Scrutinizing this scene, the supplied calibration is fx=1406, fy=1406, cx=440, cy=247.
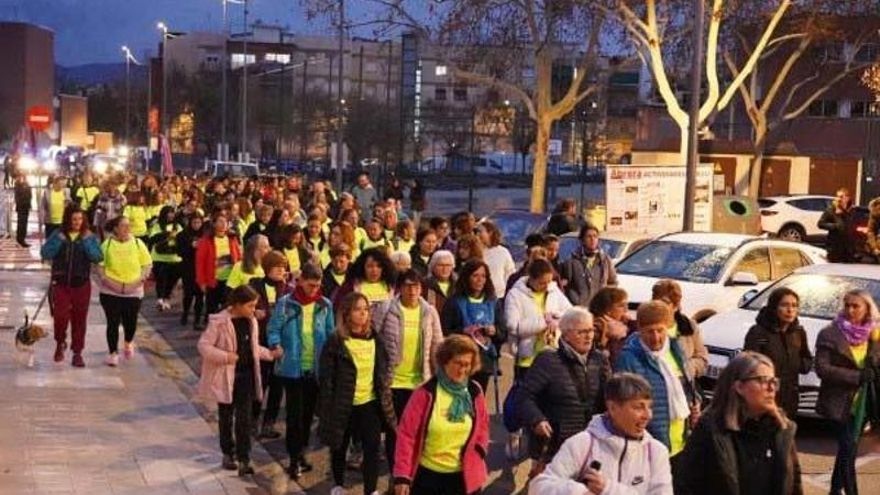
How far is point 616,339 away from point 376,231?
23.2 ft

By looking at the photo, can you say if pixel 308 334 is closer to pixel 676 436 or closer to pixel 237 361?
pixel 237 361

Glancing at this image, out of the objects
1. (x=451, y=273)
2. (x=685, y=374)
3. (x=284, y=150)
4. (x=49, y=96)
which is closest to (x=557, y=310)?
(x=451, y=273)

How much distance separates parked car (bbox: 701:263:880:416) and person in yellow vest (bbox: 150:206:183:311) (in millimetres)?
8369

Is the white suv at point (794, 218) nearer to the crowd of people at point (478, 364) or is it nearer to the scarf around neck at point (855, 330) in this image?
the crowd of people at point (478, 364)

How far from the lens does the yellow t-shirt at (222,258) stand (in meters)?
16.1

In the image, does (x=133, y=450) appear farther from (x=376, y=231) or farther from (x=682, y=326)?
(x=376, y=231)

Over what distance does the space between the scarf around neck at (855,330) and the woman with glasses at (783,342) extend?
0.31 m

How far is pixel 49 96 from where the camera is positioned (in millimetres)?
121000

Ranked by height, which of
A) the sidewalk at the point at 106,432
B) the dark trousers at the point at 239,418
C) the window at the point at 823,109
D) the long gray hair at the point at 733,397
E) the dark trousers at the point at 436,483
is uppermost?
the window at the point at 823,109

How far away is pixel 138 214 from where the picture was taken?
829 inches

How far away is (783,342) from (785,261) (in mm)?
7828

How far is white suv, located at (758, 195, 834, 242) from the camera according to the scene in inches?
1476

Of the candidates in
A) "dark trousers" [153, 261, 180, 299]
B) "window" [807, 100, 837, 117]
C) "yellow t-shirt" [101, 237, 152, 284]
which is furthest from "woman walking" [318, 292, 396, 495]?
"window" [807, 100, 837, 117]

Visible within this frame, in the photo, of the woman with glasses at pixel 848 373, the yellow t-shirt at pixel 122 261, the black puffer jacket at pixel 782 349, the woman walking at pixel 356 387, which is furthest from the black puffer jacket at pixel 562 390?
the yellow t-shirt at pixel 122 261
